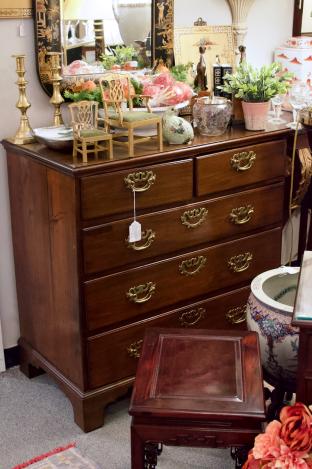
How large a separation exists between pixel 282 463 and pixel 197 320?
121 centimetres

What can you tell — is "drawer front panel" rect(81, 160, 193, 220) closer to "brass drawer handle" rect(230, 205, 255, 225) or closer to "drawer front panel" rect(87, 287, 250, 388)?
"brass drawer handle" rect(230, 205, 255, 225)

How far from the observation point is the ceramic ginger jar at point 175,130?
2.47 meters

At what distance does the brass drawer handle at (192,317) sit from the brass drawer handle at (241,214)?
380mm

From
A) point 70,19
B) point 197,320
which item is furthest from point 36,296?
point 70,19

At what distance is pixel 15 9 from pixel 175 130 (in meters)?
0.75

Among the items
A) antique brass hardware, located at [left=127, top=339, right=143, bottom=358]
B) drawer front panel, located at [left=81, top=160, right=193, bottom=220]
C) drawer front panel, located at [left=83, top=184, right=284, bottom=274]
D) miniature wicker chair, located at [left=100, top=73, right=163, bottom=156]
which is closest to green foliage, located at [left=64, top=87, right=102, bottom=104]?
Result: miniature wicker chair, located at [left=100, top=73, right=163, bottom=156]

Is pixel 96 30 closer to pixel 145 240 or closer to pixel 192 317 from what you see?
pixel 145 240

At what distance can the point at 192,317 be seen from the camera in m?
2.67

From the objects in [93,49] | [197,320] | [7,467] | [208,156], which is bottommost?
[7,467]

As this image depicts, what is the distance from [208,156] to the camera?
252cm

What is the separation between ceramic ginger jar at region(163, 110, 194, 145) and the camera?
2.47 metres

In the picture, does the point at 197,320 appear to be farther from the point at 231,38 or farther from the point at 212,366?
the point at 231,38

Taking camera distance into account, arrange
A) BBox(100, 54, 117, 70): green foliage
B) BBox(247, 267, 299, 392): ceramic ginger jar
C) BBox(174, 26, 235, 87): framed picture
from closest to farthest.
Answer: BBox(247, 267, 299, 392): ceramic ginger jar < BBox(100, 54, 117, 70): green foliage < BBox(174, 26, 235, 87): framed picture

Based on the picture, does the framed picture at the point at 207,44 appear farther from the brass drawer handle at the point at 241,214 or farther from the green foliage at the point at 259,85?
the brass drawer handle at the point at 241,214
